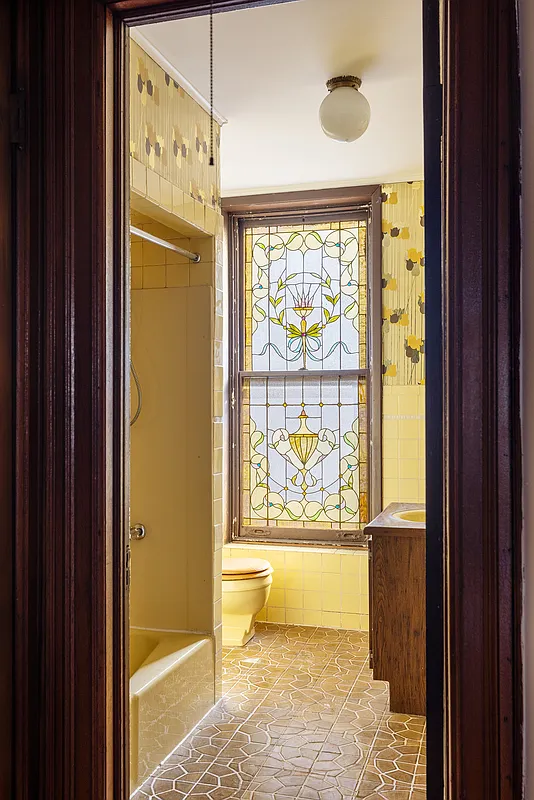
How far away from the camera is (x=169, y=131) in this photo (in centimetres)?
308

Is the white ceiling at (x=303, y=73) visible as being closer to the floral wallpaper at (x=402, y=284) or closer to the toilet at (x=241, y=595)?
the floral wallpaper at (x=402, y=284)

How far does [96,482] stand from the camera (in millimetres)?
1597

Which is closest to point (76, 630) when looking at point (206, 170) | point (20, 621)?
point (20, 621)

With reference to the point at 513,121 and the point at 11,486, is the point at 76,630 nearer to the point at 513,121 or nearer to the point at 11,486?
the point at 11,486

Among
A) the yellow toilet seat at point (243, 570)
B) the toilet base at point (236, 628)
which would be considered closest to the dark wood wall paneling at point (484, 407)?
the yellow toilet seat at point (243, 570)

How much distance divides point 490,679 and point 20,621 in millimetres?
998

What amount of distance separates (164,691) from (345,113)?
2437 mm

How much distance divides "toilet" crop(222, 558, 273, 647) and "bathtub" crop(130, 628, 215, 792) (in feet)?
2.17

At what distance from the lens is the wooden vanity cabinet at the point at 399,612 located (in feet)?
10.3

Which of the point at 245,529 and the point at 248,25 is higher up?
the point at 248,25

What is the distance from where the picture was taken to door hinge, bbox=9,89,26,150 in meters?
1.62

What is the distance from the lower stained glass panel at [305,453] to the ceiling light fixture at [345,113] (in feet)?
6.37

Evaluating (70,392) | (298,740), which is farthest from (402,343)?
(70,392)

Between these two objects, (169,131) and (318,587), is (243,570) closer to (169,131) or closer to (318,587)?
(318,587)
